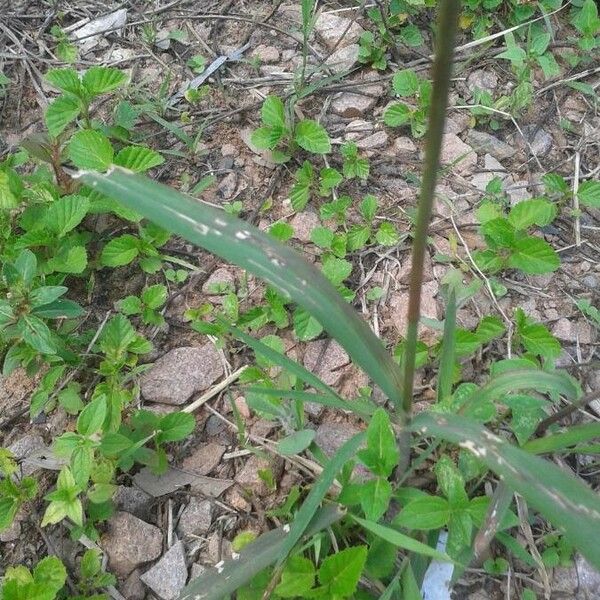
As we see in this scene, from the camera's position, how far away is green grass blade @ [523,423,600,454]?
0.76 meters

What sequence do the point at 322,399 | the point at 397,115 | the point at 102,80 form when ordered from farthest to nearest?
the point at 397,115 < the point at 102,80 < the point at 322,399

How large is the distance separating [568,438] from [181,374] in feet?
2.37

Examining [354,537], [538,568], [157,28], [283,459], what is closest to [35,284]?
[283,459]

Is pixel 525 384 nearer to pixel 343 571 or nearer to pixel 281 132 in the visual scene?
pixel 343 571

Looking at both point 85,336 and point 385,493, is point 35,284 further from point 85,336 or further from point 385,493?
point 385,493

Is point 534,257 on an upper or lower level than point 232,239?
lower

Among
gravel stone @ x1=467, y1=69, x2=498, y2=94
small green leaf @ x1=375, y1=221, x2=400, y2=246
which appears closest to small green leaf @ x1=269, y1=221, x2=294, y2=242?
small green leaf @ x1=375, y1=221, x2=400, y2=246

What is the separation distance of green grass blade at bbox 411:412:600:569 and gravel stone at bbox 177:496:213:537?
589 mm

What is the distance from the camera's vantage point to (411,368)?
0.78 meters

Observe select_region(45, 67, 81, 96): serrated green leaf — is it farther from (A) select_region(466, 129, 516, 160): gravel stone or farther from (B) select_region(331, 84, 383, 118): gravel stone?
(A) select_region(466, 129, 516, 160): gravel stone

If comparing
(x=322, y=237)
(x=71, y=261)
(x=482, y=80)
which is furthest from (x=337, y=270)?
(x=482, y=80)

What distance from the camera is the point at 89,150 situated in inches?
50.5

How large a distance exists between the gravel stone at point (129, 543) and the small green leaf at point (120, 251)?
0.49 m

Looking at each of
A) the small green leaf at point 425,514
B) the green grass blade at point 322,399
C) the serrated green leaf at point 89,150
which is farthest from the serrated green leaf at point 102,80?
the small green leaf at point 425,514
